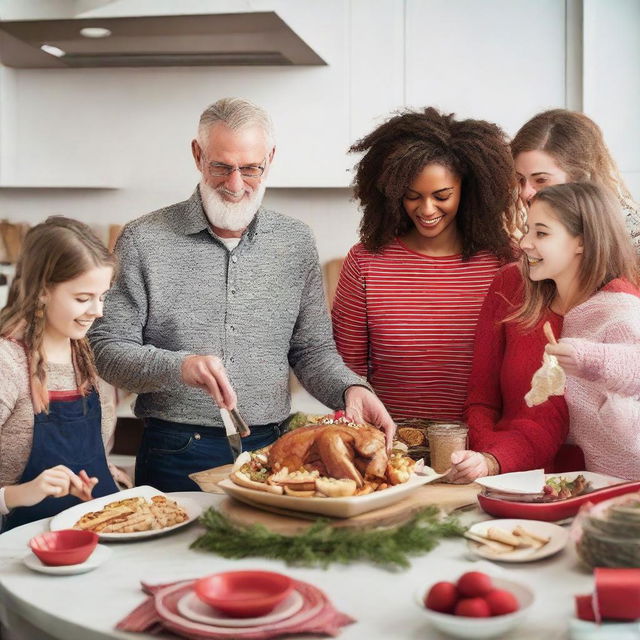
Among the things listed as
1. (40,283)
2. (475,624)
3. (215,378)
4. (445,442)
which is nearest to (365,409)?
(445,442)

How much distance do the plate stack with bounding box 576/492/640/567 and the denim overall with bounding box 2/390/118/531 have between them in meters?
1.05

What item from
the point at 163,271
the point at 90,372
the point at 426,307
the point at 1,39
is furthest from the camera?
the point at 1,39

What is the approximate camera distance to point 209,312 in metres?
2.22

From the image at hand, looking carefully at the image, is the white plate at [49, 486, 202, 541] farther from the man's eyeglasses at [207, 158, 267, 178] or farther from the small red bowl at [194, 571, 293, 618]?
the man's eyeglasses at [207, 158, 267, 178]

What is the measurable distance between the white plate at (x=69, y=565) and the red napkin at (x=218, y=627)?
6.1 inches

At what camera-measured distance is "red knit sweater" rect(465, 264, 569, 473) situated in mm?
1961

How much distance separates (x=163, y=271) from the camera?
2.21 m

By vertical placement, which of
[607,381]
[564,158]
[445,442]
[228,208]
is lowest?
[445,442]

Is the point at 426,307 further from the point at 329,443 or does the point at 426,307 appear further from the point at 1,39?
the point at 1,39

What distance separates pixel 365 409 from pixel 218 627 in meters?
0.92

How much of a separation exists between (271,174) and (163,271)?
1.66m

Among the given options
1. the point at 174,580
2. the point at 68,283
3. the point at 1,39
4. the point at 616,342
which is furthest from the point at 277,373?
the point at 1,39

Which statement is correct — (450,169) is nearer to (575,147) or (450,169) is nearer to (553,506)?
(575,147)

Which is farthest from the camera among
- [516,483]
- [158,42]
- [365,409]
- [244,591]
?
[158,42]
